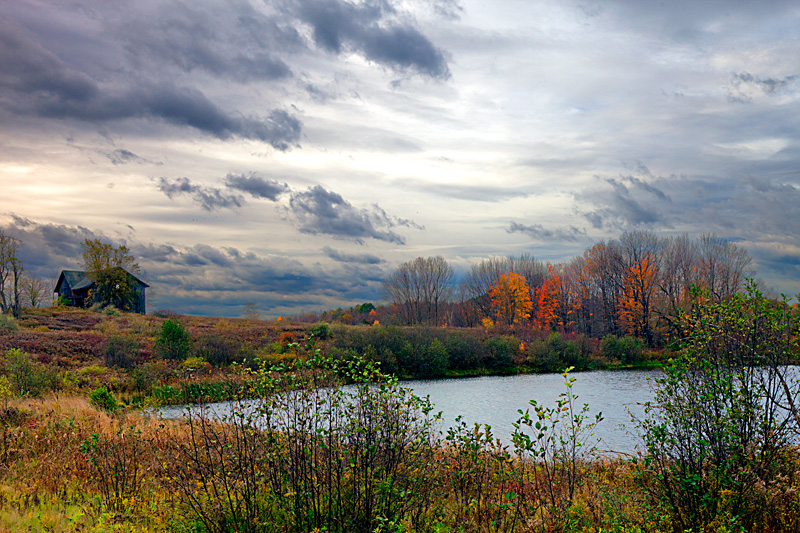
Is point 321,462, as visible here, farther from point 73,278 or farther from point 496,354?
Answer: point 73,278

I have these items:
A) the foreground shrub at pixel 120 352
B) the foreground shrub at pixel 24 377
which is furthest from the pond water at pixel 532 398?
the foreground shrub at pixel 120 352

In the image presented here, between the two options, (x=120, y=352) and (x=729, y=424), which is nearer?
(x=729, y=424)

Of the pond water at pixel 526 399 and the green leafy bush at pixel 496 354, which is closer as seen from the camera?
the pond water at pixel 526 399

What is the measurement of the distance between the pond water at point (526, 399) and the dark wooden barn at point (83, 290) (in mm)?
46848

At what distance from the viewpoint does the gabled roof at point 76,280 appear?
220 ft

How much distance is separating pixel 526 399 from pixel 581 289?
4561 cm

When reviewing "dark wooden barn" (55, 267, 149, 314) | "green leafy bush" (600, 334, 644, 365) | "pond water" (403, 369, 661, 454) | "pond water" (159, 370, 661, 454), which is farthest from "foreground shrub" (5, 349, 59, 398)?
"dark wooden barn" (55, 267, 149, 314)

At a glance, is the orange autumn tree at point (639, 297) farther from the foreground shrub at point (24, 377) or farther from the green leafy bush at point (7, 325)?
the green leafy bush at point (7, 325)

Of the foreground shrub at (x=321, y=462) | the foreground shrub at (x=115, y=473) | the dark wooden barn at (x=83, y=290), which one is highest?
the dark wooden barn at (x=83, y=290)

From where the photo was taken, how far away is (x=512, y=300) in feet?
213

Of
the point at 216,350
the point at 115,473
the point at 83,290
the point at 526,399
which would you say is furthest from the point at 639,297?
the point at 83,290

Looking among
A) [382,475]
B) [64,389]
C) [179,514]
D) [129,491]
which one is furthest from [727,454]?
[64,389]

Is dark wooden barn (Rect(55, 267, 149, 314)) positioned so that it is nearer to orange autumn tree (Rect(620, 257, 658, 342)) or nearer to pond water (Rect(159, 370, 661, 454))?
pond water (Rect(159, 370, 661, 454))

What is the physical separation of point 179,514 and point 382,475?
2.63 metres
